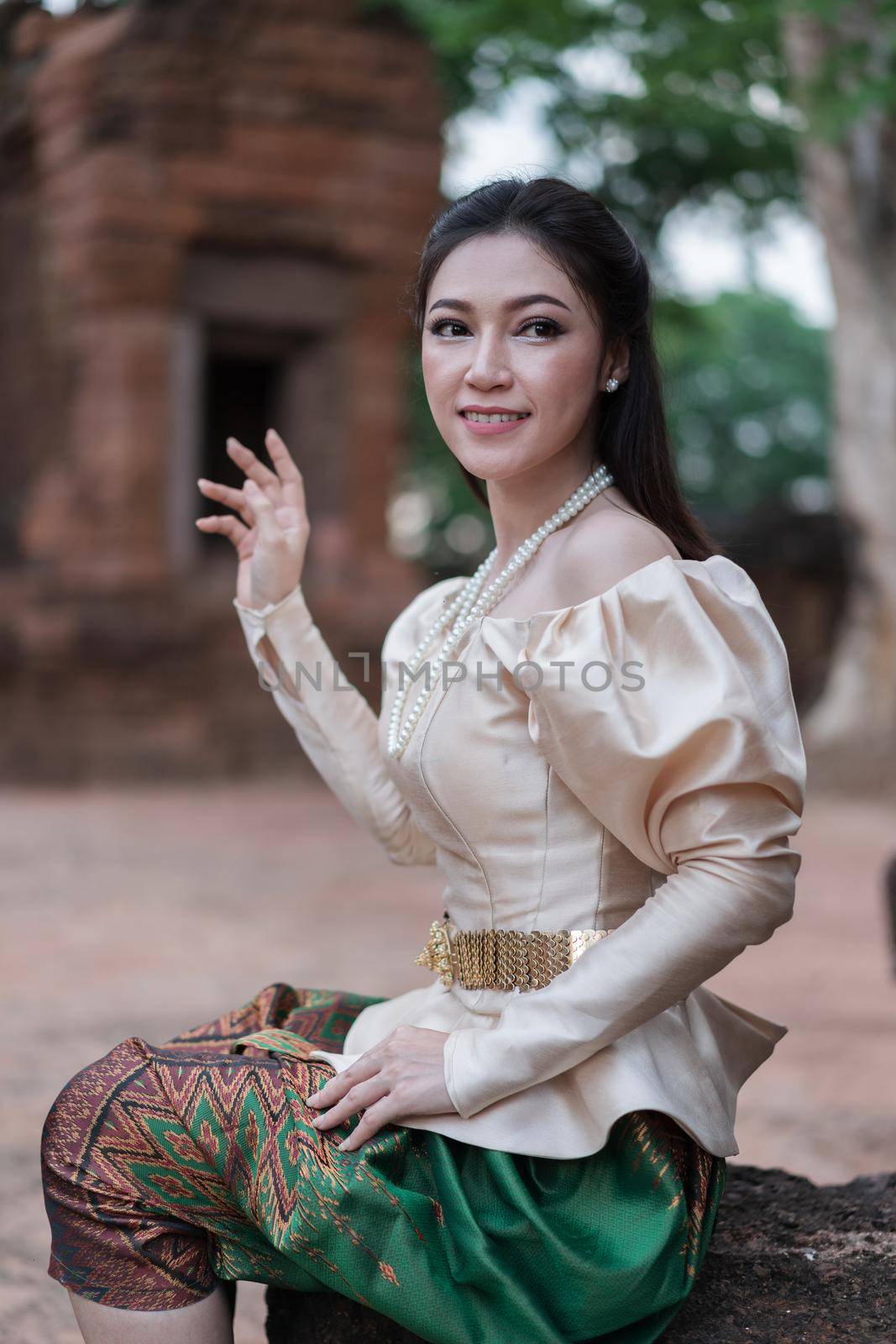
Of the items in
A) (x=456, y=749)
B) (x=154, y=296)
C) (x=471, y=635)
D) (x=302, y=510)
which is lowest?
(x=456, y=749)

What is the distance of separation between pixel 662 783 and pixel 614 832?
0.30 feet

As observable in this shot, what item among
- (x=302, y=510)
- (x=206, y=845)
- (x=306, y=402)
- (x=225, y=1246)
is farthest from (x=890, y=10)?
(x=225, y=1246)

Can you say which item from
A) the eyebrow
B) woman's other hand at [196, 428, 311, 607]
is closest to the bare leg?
woman's other hand at [196, 428, 311, 607]

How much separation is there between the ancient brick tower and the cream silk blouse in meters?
8.48

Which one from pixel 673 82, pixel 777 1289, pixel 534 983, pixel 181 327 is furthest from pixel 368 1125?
pixel 673 82

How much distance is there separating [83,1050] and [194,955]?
4.14ft

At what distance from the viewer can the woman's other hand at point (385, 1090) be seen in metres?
1.51

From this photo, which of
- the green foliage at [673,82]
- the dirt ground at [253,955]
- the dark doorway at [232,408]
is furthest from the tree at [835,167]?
the dark doorway at [232,408]

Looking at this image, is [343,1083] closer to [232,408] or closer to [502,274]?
[502,274]

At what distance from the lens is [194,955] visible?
5.24 meters

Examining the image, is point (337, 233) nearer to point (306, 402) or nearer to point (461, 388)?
point (306, 402)

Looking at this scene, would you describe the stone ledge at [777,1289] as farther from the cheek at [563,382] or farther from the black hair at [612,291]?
the cheek at [563,382]

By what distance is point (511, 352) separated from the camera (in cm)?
169

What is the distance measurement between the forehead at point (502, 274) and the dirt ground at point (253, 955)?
1.84 m
